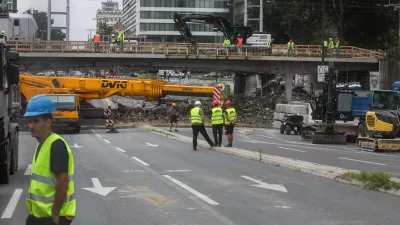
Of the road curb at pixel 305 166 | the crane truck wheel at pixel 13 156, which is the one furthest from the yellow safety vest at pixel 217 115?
the crane truck wheel at pixel 13 156

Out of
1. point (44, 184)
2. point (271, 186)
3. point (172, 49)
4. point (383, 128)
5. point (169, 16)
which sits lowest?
point (271, 186)

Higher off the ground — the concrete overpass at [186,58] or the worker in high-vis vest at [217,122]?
the concrete overpass at [186,58]

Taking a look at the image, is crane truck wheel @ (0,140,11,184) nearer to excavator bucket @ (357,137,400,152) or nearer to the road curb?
the road curb

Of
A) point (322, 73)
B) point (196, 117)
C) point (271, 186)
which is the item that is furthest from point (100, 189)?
point (322, 73)

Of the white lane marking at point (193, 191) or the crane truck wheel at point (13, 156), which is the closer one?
the white lane marking at point (193, 191)

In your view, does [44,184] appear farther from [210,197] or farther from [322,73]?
[322,73]

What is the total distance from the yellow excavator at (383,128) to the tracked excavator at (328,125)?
79.2 inches

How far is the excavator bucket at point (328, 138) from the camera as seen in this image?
33781mm

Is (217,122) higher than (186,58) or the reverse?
the reverse

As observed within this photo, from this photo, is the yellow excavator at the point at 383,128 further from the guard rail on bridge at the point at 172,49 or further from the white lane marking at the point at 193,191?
the guard rail on bridge at the point at 172,49

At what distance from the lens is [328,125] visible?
34.5 m

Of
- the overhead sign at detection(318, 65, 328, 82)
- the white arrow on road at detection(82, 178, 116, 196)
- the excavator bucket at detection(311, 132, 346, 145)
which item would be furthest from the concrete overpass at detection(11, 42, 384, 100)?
the white arrow on road at detection(82, 178, 116, 196)

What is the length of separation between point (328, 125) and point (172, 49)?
2698 cm

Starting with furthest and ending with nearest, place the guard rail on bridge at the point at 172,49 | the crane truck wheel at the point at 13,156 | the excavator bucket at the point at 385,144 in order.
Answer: the guard rail on bridge at the point at 172,49, the excavator bucket at the point at 385,144, the crane truck wheel at the point at 13,156
